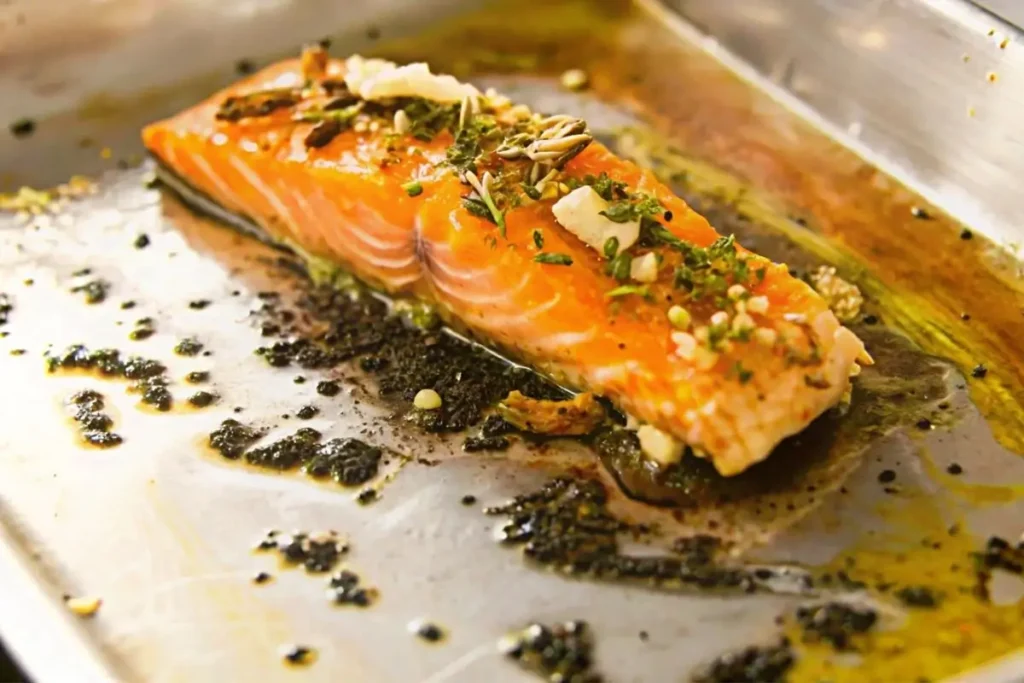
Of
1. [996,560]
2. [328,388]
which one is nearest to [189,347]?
[328,388]

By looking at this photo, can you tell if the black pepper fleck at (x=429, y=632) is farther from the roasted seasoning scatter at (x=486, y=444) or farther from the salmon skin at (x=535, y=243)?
the salmon skin at (x=535, y=243)

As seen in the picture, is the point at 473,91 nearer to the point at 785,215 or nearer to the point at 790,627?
the point at 785,215

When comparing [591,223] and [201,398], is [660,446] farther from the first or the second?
[201,398]

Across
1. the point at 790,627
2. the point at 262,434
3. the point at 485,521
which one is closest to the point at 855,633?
the point at 790,627

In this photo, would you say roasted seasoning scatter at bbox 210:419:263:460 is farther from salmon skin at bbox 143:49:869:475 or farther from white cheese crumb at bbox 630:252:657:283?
white cheese crumb at bbox 630:252:657:283

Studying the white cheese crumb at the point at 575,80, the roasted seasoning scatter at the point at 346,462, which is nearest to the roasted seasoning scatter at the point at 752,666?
the roasted seasoning scatter at the point at 346,462

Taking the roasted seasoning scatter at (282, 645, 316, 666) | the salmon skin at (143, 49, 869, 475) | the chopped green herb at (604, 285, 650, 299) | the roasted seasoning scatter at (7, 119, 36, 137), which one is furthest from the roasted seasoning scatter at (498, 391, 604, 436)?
the roasted seasoning scatter at (7, 119, 36, 137)
